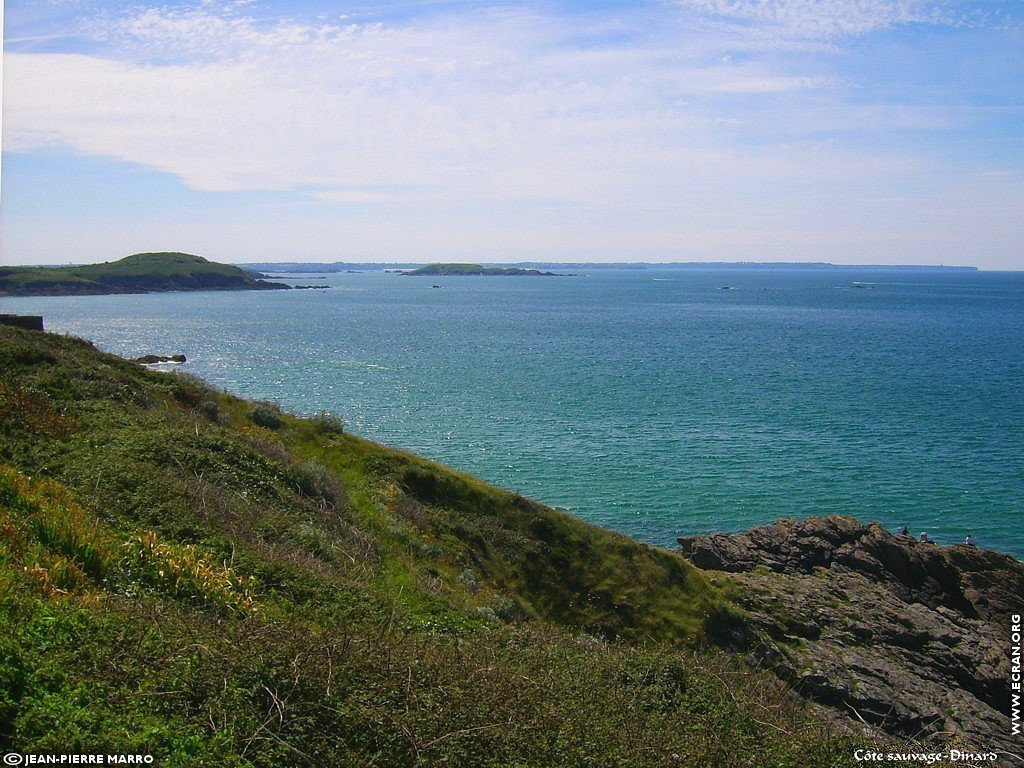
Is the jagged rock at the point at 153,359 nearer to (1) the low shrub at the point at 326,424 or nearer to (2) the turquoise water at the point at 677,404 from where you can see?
(2) the turquoise water at the point at 677,404

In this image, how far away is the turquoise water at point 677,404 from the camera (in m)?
37.8

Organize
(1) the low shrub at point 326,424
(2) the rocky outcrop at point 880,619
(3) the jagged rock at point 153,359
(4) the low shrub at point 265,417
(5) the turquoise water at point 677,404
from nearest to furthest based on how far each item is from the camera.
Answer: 1. (2) the rocky outcrop at point 880,619
2. (4) the low shrub at point 265,417
3. (1) the low shrub at point 326,424
4. (5) the turquoise water at point 677,404
5. (3) the jagged rock at point 153,359

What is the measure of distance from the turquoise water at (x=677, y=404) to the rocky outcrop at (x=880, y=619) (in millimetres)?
4288

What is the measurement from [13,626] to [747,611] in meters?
Result: 23.4

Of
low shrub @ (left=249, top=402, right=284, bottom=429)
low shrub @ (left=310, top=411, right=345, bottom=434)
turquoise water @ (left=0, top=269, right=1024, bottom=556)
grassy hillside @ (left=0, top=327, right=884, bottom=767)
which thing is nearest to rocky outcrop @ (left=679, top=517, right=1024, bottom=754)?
turquoise water @ (left=0, top=269, right=1024, bottom=556)

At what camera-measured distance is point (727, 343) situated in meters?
97.6

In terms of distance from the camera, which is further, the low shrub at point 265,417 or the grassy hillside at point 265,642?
the low shrub at point 265,417

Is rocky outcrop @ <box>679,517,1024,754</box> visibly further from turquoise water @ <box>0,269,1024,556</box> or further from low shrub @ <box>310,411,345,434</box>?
low shrub @ <box>310,411,345,434</box>

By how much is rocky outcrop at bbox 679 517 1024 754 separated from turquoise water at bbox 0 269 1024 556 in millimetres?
4288

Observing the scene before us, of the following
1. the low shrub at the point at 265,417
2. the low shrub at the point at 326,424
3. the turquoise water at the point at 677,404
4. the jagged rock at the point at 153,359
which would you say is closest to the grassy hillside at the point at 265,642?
the low shrub at the point at 265,417

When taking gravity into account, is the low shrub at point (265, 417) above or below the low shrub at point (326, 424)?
above

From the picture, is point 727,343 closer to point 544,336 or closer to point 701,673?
point 544,336

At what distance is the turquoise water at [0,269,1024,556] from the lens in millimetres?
37844

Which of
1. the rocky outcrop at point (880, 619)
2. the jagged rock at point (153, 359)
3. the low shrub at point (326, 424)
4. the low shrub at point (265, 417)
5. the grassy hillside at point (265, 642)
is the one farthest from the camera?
the jagged rock at point (153, 359)
